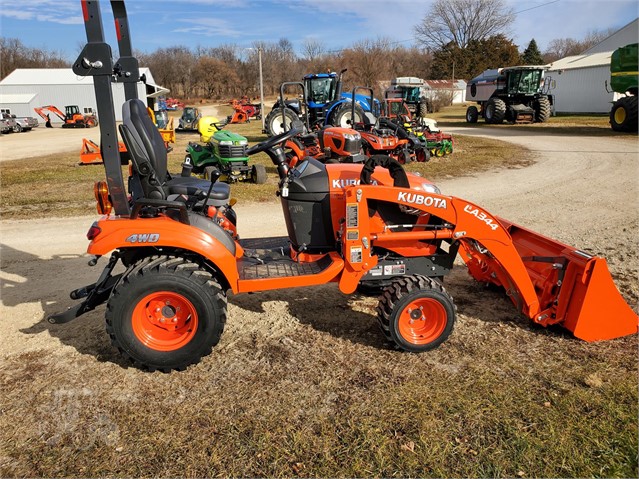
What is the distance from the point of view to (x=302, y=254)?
4.05 metres

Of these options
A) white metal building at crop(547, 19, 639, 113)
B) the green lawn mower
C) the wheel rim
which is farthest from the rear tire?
white metal building at crop(547, 19, 639, 113)

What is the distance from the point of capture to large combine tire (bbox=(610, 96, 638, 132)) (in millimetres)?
18844

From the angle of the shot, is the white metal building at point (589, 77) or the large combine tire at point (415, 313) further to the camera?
the white metal building at point (589, 77)

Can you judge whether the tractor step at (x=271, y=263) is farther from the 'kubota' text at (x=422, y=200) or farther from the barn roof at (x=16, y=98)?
the barn roof at (x=16, y=98)

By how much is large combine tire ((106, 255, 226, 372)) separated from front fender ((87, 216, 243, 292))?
0.12 m

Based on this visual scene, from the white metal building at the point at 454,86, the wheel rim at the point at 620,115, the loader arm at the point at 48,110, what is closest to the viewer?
the wheel rim at the point at 620,115

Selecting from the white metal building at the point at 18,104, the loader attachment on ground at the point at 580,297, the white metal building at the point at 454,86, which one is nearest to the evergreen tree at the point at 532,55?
the white metal building at the point at 454,86

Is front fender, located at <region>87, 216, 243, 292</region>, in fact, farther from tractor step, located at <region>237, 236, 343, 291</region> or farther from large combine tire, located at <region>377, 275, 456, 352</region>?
large combine tire, located at <region>377, 275, 456, 352</region>

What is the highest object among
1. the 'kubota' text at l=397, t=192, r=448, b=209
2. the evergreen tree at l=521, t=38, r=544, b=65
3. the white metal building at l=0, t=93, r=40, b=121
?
the evergreen tree at l=521, t=38, r=544, b=65

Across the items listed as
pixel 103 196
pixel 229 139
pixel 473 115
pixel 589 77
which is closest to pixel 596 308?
pixel 103 196

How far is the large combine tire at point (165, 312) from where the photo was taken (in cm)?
333

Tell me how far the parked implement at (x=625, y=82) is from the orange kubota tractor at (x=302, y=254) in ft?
59.5

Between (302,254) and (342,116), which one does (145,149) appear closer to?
(302,254)

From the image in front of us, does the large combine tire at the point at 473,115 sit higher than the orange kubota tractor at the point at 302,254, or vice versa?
the large combine tire at the point at 473,115
